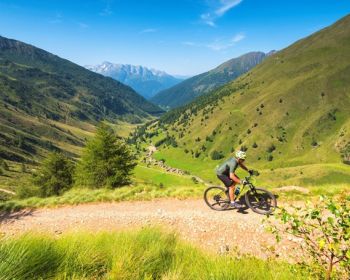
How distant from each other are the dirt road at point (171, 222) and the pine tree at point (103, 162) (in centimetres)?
2784

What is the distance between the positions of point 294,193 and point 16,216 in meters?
16.0

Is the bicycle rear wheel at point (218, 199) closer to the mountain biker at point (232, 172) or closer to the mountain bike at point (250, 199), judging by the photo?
the mountain bike at point (250, 199)

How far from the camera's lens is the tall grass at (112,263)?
557cm

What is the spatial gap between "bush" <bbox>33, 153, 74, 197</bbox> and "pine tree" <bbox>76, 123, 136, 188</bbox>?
952 cm

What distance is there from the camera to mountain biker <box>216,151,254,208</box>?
15.5 m

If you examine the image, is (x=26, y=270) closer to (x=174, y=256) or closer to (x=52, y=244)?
(x=52, y=244)

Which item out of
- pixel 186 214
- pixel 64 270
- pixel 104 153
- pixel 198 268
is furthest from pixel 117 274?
pixel 104 153

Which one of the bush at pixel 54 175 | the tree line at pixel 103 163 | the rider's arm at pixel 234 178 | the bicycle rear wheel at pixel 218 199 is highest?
the rider's arm at pixel 234 178

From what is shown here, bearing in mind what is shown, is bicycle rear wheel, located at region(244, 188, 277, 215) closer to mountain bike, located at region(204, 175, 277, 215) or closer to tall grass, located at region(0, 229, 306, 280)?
mountain bike, located at region(204, 175, 277, 215)

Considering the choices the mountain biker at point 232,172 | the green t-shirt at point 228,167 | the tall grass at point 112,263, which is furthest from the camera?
the green t-shirt at point 228,167

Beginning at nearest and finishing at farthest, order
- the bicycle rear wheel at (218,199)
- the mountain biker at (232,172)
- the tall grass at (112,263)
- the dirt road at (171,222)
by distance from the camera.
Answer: the tall grass at (112,263) → the dirt road at (171,222) → the mountain biker at (232,172) → the bicycle rear wheel at (218,199)

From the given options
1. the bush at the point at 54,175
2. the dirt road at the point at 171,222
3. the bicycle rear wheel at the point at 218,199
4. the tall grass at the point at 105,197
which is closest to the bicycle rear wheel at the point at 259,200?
the dirt road at the point at 171,222

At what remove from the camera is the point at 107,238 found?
8.16 m

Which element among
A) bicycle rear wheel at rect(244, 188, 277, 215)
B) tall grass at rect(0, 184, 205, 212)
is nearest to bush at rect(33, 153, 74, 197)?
tall grass at rect(0, 184, 205, 212)
